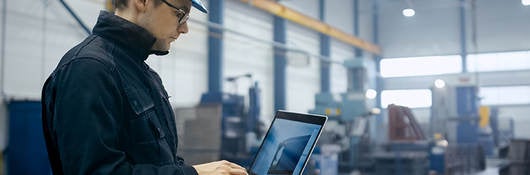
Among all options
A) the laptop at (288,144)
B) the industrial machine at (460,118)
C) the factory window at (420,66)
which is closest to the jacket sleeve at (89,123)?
the laptop at (288,144)

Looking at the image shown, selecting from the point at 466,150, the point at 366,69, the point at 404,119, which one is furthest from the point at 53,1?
the point at 466,150

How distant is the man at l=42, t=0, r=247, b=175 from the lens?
1.18 m

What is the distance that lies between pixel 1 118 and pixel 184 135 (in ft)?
8.09

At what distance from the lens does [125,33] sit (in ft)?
4.53

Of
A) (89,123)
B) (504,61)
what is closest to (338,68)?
(504,61)

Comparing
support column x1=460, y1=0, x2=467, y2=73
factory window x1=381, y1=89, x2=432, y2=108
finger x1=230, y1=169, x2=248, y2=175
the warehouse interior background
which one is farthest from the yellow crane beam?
finger x1=230, y1=169, x2=248, y2=175

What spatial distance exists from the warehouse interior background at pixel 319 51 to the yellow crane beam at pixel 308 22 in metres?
0.10

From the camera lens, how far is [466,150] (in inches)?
434

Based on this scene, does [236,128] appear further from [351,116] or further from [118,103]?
[118,103]

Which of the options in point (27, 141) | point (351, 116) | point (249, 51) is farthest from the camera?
point (249, 51)

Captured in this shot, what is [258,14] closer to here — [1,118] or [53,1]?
[53,1]

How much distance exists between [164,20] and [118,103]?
29 cm

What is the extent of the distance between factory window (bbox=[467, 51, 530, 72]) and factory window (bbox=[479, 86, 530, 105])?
0.60 metres

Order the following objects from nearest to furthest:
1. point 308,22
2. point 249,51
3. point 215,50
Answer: point 215,50 → point 249,51 → point 308,22
